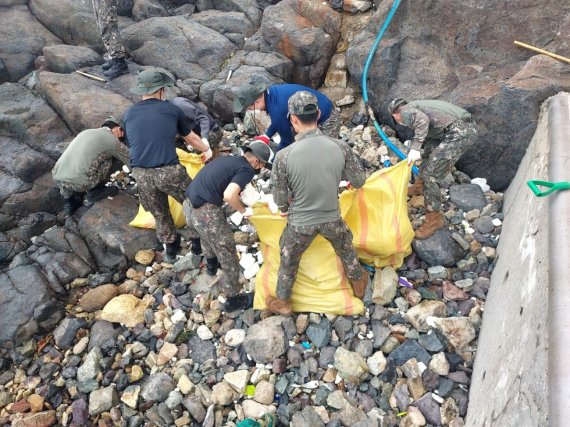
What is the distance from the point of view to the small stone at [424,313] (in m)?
3.85

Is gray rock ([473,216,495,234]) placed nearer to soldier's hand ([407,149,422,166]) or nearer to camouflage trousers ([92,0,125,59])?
soldier's hand ([407,149,422,166])

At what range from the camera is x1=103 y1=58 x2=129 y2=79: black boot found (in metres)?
7.19

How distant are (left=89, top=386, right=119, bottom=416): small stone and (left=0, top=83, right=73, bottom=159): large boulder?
3.78 meters

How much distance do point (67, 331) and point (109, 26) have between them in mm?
5257

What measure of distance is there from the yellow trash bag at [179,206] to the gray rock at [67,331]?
132 cm

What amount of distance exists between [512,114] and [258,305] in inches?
144

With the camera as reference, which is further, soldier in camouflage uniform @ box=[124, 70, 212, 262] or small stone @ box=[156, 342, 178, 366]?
soldier in camouflage uniform @ box=[124, 70, 212, 262]

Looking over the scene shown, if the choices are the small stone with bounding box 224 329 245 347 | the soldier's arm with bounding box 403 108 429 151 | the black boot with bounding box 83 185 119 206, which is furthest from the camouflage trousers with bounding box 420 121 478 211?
the black boot with bounding box 83 185 119 206

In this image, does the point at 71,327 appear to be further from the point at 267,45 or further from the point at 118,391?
the point at 267,45

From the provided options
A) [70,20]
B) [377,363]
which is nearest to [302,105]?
[377,363]

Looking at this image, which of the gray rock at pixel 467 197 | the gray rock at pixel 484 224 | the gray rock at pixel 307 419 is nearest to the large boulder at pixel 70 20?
the gray rock at pixel 467 197

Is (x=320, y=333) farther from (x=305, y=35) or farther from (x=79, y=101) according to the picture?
(x=305, y=35)

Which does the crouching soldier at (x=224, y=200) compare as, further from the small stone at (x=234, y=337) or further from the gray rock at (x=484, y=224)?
the gray rock at (x=484, y=224)

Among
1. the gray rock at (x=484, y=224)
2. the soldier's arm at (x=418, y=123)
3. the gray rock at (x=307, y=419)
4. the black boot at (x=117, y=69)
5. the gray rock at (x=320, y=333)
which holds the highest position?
the soldier's arm at (x=418, y=123)
